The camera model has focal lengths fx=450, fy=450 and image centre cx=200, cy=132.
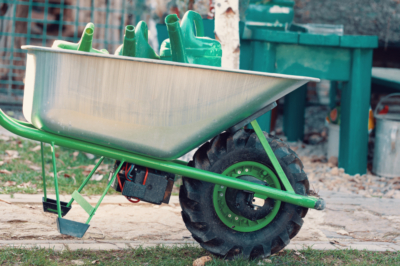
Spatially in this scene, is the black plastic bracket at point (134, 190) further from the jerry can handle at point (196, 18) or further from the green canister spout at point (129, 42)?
the jerry can handle at point (196, 18)

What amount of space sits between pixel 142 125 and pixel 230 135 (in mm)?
441

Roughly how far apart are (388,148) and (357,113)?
0.46 m

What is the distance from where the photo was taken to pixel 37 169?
3.57m

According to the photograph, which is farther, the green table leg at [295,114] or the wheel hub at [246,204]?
the green table leg at [295,114]

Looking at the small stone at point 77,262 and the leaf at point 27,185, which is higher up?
the leaf at point 27,185

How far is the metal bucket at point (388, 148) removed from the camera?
400 centimetres

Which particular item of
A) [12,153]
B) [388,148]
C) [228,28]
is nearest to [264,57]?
[228,28]

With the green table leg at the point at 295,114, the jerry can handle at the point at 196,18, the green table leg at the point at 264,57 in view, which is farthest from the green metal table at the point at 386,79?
the jerry can handle at the point at 196,18

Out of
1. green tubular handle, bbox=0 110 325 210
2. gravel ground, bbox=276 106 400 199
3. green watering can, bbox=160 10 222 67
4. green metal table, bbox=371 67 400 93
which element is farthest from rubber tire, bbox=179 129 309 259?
green metal table, bbox=371 67 400 93

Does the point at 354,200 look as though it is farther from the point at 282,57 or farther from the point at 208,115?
the point at 208,115

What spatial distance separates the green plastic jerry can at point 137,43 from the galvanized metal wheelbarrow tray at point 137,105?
0.39ft

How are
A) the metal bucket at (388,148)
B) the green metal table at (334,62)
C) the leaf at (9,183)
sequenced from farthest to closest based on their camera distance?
the metal bucket at (388,148) < the green metal table at (334,62) < the leaf at (9,183)

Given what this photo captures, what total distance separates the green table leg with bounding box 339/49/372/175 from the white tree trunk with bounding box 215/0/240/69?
3.79 ft

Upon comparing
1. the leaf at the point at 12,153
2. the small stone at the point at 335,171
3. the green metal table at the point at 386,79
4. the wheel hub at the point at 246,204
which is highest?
the green metal table at the point at 386,79
